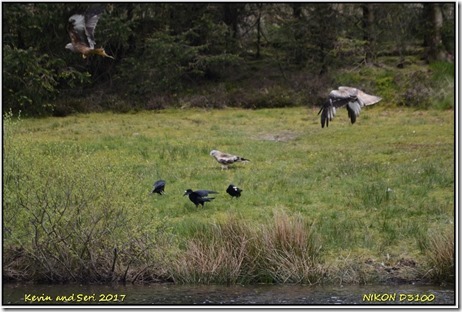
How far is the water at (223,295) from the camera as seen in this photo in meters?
14.1

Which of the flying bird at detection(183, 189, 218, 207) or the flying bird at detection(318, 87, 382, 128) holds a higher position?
the flying bird at detection(318, 87, 382, 128)

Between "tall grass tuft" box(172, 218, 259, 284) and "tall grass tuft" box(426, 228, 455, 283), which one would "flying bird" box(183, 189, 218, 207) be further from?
"tall grass tuft" box(426, 228, 455, 283)

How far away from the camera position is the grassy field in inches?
598

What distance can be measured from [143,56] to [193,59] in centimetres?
226

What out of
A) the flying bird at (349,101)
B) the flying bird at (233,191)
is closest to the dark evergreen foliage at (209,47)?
the flying bird at (233,191)

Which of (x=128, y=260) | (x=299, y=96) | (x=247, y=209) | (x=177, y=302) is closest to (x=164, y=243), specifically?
(x=128, y=260)

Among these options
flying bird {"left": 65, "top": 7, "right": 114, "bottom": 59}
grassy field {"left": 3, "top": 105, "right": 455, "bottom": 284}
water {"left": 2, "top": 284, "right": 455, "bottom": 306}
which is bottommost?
water {"left": 2, "top": 284, "right": 455, "bottom": 306}

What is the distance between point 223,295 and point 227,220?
1883mm

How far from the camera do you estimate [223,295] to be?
14438 millimetres

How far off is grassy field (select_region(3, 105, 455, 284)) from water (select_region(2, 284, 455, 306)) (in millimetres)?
291

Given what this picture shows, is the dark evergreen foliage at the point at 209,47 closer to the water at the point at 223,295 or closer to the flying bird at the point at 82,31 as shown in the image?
the flying bird at the point at 82,31

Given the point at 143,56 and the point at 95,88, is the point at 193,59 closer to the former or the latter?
the point at 143,56

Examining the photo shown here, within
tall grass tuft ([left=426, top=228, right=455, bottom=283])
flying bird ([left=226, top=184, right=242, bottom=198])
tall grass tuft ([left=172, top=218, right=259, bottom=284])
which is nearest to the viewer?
tall grass tuft ([left=426, top=228, right=455, bottom=283])

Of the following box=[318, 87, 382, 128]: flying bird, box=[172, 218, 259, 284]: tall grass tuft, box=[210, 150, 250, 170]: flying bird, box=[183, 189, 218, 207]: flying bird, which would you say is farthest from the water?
box=[210, 150, 250, 170]: flying bird
